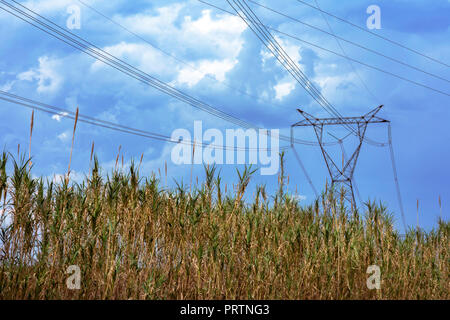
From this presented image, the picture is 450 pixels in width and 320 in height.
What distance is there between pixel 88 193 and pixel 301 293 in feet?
12.4

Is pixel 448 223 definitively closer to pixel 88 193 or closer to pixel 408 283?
pixel 408 283

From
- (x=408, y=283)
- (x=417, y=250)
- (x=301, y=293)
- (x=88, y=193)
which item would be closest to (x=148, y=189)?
(x=88, y=193)

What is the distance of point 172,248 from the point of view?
6.44 m

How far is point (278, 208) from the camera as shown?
312 inches

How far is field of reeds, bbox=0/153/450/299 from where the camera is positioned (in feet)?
19.0

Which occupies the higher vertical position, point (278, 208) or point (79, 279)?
point (278, 208)

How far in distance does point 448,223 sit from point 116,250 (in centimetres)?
1066

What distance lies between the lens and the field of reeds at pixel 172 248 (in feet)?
19.0
